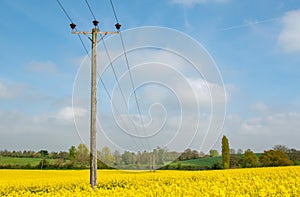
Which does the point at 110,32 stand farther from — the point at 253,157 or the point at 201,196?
the point at 253,157

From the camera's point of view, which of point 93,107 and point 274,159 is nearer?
point 93,107

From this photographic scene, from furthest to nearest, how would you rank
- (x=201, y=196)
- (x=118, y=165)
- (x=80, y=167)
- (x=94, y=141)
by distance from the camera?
(x=80, y=167), (x=118, y=165), (x=94, y=141), (x=201, y=196)

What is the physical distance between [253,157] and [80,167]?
28743mm

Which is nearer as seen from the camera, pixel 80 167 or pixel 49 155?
pixel 80 167

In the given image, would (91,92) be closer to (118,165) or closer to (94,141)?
Result: (94,141)

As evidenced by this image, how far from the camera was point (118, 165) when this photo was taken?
16.5 metres

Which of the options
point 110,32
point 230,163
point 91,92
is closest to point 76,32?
point 110,32

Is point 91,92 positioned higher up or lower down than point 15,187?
higher up

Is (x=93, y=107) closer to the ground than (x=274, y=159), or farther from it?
farther from it

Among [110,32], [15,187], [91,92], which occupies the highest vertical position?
[110,32]

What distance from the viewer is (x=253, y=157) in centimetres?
6353

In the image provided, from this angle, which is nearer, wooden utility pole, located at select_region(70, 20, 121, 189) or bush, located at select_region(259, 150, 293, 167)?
wooden utility pole, located at select_region(70, 20, 121, 189)

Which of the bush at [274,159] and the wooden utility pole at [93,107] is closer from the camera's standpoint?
the wooden utility pole at [93,107]

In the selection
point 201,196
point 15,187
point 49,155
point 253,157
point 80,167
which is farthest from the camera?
point 49,155
